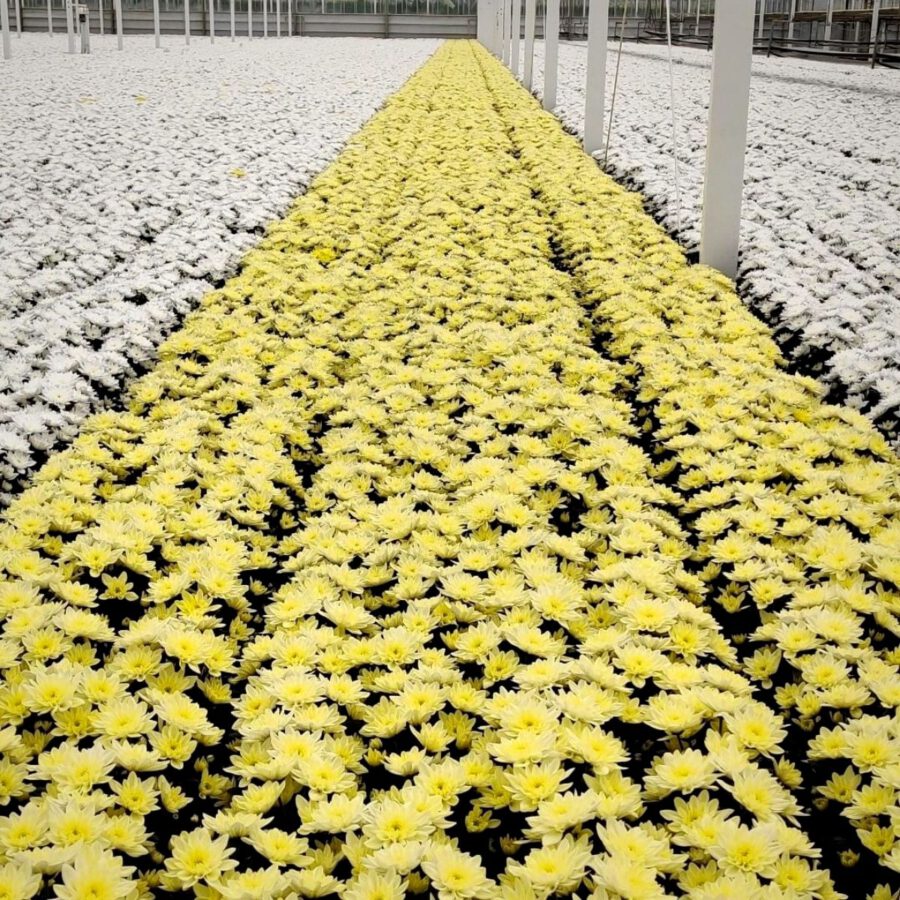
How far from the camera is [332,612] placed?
2457 mm

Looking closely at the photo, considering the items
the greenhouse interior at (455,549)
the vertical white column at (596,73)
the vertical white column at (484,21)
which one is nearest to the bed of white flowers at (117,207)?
the greenhouse interior at (455,549)

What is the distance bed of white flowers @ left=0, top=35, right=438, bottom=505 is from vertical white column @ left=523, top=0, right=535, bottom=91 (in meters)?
3.12

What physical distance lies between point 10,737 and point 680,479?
222 cm

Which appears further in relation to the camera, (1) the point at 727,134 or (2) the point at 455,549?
(1) the point at 727,134

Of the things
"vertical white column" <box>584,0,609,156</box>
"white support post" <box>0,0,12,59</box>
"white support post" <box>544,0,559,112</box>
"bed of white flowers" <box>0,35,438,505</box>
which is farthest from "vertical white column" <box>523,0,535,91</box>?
"white support post" <box>0,0,12,59</box>

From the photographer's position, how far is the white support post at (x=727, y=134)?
562 cm

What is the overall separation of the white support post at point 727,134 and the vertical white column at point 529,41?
493 inches

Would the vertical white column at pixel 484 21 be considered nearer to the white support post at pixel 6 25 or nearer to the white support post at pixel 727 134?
the white support post at pixel 6 25

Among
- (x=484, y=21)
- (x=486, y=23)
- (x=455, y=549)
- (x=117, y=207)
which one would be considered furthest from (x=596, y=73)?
(x=484, y=21)

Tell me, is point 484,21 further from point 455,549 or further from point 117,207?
point 455,549

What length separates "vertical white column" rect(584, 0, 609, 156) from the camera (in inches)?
405

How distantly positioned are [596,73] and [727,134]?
512 centimetres

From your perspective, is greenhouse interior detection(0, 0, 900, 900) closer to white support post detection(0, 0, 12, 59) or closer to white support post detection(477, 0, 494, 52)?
white support post detection(0, 0, 12, 59)

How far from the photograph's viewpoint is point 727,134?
19.1 feet
